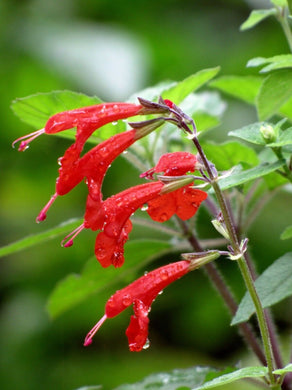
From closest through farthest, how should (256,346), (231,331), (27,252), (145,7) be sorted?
(256,346), (231,331), (27,252), (145,7)

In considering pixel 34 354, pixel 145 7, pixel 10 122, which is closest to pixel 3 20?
pixel 10 122

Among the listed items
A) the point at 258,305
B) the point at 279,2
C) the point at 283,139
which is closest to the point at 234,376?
the point at 258,305

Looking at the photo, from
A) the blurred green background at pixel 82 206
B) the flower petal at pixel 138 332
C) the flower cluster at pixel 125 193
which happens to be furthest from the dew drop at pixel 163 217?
the blurred green background at pixel 82 206

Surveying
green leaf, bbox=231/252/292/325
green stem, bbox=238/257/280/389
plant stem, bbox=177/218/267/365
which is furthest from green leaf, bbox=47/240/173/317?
green stem, bbox=238/257/280/389

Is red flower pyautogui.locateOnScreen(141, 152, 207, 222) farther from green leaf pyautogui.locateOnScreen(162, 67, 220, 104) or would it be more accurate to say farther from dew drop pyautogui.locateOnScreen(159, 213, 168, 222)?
green leaf pyautogui.locateOnScreen(162, 67, 220, 104)

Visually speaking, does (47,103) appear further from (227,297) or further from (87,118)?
(227,297)

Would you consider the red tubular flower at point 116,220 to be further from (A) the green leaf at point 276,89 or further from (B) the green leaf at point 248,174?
(A) the green leaf at point 276,89

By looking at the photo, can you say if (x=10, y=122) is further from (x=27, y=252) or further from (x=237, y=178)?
(x=237, y=178)
